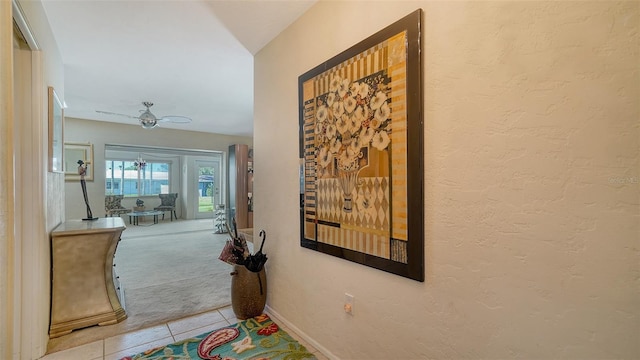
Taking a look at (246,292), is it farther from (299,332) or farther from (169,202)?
(169,202)

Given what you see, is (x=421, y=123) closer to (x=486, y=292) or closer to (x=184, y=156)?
(x=486, y=292)

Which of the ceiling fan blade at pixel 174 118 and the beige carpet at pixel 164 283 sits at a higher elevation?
the ceiling fan blade at pixel 174 118

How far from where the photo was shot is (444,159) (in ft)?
3.89

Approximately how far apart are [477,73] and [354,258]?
3.59 feet

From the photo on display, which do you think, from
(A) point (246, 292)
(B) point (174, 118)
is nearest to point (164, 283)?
(A) point (246, 292)

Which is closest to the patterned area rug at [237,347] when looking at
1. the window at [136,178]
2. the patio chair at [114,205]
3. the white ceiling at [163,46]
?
the white ceiling at [163,46]

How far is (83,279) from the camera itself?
228 centimetres

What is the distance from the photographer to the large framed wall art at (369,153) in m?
1.29

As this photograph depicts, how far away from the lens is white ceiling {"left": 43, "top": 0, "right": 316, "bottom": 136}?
6.59ft

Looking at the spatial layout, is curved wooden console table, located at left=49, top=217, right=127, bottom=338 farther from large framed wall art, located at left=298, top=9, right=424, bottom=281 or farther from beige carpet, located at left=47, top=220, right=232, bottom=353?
large framed wall art, located at left=298, top=9, right=424, bottom=281

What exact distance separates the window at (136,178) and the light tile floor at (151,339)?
8769 mm

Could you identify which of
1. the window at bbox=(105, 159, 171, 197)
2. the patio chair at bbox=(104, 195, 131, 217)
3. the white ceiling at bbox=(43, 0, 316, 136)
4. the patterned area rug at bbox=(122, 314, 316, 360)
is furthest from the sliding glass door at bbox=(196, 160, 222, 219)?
the patterned area rug at bbox=(122, 314, 316, 360)

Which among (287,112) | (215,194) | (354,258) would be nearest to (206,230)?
(215,194)

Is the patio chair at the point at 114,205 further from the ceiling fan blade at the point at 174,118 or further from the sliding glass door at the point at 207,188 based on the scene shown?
the ceiling fan blade at the point at 174,118
